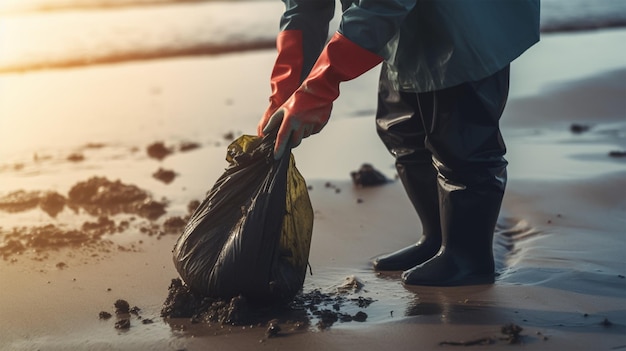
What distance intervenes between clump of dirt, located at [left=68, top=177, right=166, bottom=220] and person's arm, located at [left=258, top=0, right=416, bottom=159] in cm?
158

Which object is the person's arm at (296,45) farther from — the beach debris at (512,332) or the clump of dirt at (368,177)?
the clump of dirt at (368,177)

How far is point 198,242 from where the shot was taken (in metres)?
2.79

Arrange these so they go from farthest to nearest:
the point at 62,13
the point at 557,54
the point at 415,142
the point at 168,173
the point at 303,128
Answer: the point at 62,13, the point at 557,54, the point at 168,173, the point at 415,142, the point at 303,128

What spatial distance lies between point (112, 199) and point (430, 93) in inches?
74.8

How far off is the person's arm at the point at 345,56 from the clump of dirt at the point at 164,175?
212 cm

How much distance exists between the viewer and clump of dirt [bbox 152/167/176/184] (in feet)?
15.3

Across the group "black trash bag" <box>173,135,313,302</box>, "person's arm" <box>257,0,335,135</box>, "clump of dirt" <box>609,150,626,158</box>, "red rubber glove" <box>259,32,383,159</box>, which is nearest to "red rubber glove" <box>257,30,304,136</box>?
"person's arm" <box>257,0,335,135</box>

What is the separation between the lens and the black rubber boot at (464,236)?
9.77ft

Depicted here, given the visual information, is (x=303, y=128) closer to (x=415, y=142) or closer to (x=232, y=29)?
(x=415, y=142)

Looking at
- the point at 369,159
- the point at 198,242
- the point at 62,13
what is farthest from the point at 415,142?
the point at 62,13

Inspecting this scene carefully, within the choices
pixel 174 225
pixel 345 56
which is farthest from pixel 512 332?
pixel 174 225

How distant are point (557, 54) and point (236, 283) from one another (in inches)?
261

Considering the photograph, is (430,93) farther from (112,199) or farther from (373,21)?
(112,199)

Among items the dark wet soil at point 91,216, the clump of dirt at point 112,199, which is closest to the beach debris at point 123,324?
the dark wet soil at point 91,216
